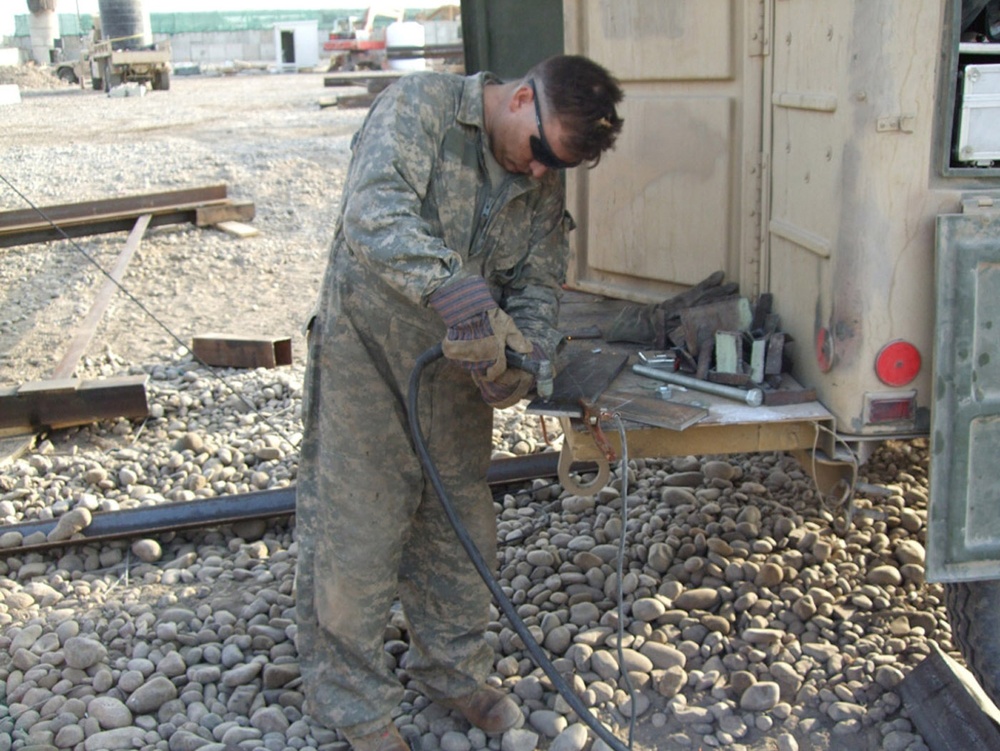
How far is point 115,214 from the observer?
30.8 ft

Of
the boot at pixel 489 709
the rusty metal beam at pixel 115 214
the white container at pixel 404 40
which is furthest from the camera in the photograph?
the white container at pixel 404 40

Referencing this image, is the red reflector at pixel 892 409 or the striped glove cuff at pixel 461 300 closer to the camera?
the striped glove cuff at pixel 461 300

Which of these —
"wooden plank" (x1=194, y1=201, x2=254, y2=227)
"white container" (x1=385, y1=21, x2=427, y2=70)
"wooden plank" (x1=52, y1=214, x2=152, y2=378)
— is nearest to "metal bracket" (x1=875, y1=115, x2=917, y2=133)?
"wooden plank" (x1=52, y1=214, x2=152, y2=378)

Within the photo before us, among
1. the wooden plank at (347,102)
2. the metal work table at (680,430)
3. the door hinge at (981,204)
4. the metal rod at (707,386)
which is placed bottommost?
the metal work table at (680,430)

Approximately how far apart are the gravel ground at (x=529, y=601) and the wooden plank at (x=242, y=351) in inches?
5.4

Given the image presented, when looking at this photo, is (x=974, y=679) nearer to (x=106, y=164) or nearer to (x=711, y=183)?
(x=711, y=183)

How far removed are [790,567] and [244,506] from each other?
7.41 ft

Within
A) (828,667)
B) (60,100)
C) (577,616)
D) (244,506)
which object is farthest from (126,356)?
(60,100)

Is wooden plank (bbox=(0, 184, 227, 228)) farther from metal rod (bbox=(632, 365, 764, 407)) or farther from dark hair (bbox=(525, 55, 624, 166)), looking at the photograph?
dark hair (bbox=(525, 55, 624, 166))

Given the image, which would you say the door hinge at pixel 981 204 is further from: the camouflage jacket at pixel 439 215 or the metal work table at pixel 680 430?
the camouflage jacket at pixel 439 215

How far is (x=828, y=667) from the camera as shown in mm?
3570

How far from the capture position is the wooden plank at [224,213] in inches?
393

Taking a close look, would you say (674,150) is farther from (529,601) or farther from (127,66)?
(127,66)

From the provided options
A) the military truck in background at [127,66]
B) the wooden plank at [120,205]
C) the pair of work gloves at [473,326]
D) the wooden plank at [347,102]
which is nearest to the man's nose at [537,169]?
the pair of work gloves at [473,326]
